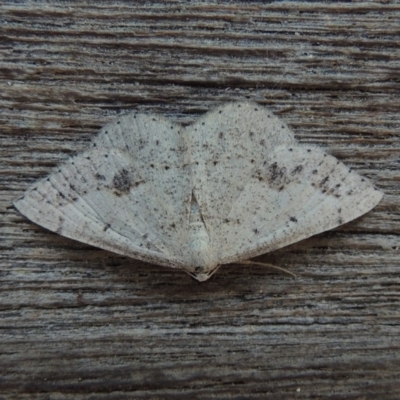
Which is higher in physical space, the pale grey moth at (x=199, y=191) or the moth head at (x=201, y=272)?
the pale grey moth at (x=199, y=191)

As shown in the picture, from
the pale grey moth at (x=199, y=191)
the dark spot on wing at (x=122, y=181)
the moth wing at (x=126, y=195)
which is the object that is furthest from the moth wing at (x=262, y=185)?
the dark spot on wing at (x=122, y=181)

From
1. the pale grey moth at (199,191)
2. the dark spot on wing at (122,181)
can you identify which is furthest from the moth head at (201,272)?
the dark spot on wing at (122,181)

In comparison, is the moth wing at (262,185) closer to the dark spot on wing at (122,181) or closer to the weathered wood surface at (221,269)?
the weathered wood surface at (221,269)

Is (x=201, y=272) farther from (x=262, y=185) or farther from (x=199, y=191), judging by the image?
(x=262, y=185)

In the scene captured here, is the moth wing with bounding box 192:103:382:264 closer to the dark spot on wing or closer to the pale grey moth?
the pale grey moth

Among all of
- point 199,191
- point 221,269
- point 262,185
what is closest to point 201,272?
point 221,269

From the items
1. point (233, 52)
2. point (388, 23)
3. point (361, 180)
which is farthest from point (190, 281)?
point (388, 23)

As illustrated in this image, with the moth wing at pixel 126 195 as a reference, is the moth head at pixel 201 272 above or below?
below
